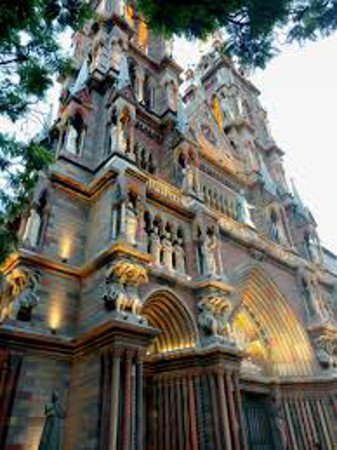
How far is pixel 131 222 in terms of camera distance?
33.3 feet

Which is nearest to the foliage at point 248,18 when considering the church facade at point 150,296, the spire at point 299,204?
the church facade at point 150,296

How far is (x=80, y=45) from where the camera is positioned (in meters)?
20.2

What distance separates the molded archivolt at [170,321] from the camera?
10.6 metres

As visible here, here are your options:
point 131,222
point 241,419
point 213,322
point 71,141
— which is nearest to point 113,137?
point 71,141

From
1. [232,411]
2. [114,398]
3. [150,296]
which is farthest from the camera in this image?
[150,296]

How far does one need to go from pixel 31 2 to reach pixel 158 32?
196 centimetres

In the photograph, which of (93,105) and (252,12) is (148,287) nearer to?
(252,12)

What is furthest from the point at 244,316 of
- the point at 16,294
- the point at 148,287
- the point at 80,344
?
the point at 16,294

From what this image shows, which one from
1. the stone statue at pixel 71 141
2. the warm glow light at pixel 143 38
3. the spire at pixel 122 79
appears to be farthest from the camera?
the warm glow light at pixel 143 38

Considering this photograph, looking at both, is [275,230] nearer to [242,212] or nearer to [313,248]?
[313,248]

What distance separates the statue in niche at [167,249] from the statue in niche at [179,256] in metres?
0.29

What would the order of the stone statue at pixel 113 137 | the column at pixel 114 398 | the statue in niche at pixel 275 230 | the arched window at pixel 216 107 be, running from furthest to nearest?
the arched window at pixel 216 107 → the statue in niche at pixel 275 230 → the stone statue at pixel 113 137 → the column at pixel 114 398

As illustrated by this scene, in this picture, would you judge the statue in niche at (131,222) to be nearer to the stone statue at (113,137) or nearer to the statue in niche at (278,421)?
the stone statue at (113,137)

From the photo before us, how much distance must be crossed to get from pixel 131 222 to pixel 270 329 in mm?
8112
